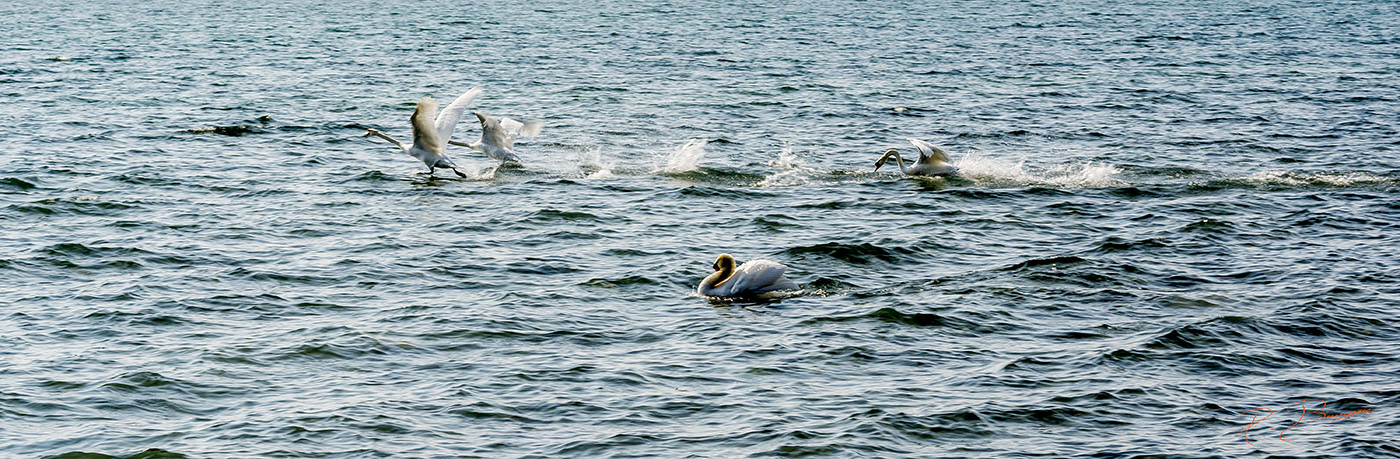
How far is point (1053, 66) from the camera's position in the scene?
41969 mm

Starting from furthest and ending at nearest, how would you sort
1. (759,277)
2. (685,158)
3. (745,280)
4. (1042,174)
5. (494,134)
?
(685,158) < (494,134) < (1042,174) < (759,277) < (745,280)

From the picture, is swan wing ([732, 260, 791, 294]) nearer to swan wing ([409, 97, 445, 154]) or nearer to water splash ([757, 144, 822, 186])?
water splash ([757, 144, 822, 186])

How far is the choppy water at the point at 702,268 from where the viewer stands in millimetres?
12805

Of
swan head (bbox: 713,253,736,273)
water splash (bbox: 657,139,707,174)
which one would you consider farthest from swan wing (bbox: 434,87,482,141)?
swan head (bbox: 713,253,736,273)

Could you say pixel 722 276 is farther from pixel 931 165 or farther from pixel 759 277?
pixel 931 165

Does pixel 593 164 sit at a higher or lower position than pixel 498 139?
lower

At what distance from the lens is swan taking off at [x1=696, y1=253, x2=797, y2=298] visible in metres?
16.5

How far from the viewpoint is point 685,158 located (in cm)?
2562

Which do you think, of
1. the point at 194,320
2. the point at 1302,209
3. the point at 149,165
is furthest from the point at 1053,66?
the point at 194,320

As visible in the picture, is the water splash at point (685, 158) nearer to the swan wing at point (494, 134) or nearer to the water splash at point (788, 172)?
the water splash at point (788, 172)

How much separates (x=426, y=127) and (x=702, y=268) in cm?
698

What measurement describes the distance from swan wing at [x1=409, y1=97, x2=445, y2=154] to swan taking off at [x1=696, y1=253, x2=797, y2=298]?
773cm

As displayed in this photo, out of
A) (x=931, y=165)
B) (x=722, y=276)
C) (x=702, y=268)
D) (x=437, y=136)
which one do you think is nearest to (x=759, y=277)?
(x=722, y=276)

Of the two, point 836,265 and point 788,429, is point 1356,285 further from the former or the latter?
point 788,429
